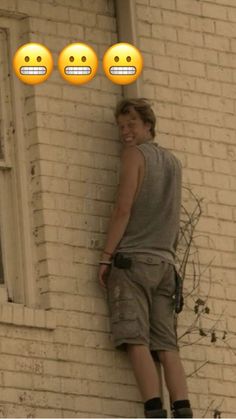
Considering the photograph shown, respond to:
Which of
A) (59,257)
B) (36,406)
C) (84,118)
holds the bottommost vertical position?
(36,406)

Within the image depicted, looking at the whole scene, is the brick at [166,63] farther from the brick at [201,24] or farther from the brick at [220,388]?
the brick at [220,388]

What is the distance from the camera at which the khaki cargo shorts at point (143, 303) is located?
49.2 ft

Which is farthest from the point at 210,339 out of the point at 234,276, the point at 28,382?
the point at 28,382

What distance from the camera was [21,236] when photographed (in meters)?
15.2

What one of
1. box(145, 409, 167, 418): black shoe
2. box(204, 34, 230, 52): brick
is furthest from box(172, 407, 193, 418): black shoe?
box(204, 34, 230, 52): brick

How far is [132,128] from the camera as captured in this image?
50.5 feet

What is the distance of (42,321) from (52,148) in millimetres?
1186

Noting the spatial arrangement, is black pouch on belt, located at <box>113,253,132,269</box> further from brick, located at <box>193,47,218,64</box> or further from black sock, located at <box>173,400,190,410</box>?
brick, located at <box>193,47,218,64</box>

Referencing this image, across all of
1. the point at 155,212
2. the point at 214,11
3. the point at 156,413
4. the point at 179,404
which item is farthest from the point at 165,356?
the point at 214,11

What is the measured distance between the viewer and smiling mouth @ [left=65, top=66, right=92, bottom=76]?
14664mm

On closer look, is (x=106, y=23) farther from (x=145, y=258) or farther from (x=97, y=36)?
(x=145, y=258)

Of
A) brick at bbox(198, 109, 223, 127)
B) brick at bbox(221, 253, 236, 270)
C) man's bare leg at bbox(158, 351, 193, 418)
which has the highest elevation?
brick at bbox(198, 109, 223, 127)

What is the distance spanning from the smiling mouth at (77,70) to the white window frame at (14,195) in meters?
0.80

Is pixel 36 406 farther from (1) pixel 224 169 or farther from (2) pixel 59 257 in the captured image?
(1) pixel 224 169
